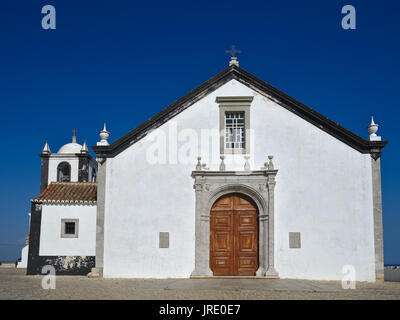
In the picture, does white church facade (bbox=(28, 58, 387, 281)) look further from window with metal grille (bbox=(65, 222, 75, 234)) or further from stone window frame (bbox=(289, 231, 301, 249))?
window with metal grille (bbox=(65, 222, 75, 234))

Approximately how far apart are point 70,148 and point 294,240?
52.9ft

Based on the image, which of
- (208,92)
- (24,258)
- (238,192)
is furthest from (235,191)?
(24,258)

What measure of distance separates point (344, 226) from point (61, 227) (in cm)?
1021

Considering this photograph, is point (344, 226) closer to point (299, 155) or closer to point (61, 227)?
point (299, 155)

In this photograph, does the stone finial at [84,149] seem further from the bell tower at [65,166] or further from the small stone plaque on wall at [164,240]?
the small stone plaque on wall at [164,240]

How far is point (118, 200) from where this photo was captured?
49.9 feet

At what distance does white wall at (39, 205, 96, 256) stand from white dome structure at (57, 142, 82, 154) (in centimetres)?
928

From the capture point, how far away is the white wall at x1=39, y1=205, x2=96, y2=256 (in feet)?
55.2

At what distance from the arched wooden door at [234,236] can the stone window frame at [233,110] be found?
1.57 metres

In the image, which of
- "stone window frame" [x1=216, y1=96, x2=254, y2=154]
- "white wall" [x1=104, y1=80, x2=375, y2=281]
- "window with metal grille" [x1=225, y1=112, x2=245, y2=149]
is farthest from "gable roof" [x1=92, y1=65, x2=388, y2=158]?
"window with metal grille" [x1=225, y1=112, x2=245, y2=149]

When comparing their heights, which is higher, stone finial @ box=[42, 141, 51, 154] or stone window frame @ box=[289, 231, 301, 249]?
stone finial @ box=[42, 141, 51, 154]

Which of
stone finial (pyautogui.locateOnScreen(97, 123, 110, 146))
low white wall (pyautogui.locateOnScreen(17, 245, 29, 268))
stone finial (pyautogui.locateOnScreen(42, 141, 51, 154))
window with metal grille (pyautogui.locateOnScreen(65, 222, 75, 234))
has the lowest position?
low white wall (pyautogui.locateOnScreen(17, 245, 29, 268))
